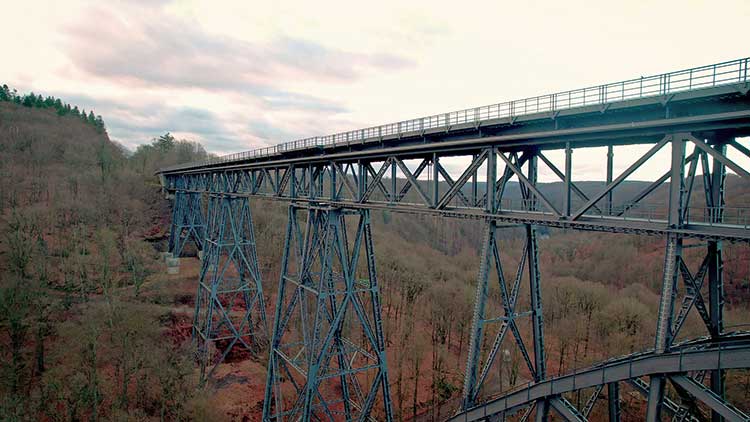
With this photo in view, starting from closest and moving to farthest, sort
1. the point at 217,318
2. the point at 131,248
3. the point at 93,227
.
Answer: the point at 217,318 < the point at 131,248 < the point at 93,227

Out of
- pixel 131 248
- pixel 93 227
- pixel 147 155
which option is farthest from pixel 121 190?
pixel 147 155

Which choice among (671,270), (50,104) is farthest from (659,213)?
(50,104)

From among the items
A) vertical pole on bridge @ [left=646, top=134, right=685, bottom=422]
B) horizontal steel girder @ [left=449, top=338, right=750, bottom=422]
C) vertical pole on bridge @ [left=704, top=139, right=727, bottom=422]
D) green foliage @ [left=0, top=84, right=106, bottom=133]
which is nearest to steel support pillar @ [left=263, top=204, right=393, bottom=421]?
horizontal steel girder @ [left=449, top=338, right=750, bottom=422]

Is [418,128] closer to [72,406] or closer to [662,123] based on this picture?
[662,123]

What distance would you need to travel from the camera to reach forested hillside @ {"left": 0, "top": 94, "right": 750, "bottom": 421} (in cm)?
1742

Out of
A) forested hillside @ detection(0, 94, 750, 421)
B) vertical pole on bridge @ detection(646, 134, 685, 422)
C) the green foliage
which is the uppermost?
the green foliage

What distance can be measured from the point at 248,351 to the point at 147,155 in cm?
4221

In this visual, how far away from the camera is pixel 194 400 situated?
16.0m

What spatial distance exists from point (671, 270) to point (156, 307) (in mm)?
24779

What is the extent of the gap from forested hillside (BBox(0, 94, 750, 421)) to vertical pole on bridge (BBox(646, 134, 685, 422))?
6083 mm

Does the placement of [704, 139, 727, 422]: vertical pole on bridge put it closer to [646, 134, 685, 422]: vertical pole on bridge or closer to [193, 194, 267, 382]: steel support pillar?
[646, 134, 685, 422]: vertical pole on bridge

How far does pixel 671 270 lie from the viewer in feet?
18.2

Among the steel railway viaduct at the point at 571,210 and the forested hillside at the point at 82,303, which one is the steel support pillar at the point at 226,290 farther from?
the steel railway viaduct at the point at 571,210

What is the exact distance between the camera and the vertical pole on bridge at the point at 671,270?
18.0 ft
